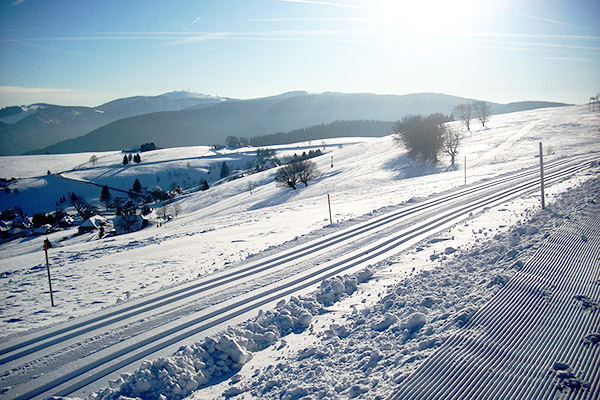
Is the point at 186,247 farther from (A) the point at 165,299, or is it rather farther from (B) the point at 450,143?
(B) the point at 450,143

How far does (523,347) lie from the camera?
563cm

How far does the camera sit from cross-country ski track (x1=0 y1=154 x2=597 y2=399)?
6.81 m

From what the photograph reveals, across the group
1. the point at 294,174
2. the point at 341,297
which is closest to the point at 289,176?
the point at 294,174

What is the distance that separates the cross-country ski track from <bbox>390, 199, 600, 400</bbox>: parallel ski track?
4716 millimetres

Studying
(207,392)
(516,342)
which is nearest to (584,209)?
(516,342)

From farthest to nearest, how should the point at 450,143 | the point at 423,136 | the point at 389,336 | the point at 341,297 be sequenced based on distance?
the point at 423,136 < the point at 450,143 < the point at 341,297 < the point at 389,336

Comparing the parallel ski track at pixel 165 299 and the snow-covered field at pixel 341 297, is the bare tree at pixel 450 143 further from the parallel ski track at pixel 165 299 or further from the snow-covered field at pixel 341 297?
the parallel ski track at pixel 165 299

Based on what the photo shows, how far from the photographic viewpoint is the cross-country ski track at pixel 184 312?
681 centimetres

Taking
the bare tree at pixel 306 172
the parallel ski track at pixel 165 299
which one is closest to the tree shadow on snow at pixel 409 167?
the bare tree at pixel 306 172

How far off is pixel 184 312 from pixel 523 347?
7635 millimetres

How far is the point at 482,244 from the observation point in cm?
1132

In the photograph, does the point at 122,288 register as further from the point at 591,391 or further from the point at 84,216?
the point at 84,216

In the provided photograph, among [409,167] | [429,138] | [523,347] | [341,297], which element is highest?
[429,138]

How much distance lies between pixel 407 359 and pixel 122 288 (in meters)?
10.3
